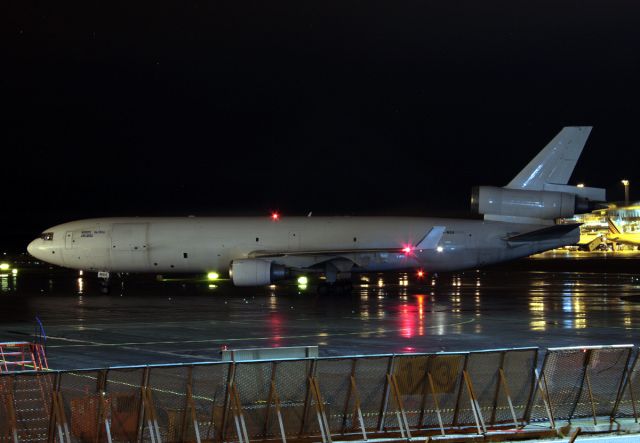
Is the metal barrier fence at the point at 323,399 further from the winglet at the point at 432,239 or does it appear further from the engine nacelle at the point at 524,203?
the winglet at the point at 432,239

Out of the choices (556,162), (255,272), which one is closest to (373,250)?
(255,272)

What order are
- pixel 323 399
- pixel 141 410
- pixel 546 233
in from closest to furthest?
pixel 141 410, pixel 323 399, pixel 546 233

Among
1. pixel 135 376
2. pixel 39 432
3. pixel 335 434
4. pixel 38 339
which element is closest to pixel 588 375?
pixel 335 434

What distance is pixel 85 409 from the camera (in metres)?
12.6

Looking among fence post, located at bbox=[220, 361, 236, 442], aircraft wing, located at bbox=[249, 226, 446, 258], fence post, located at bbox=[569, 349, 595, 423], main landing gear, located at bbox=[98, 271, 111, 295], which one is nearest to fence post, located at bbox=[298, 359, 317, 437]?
fence post, located at bbox=[220, 361, 236, 442]

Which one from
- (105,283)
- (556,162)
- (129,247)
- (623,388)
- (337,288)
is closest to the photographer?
(623,388)

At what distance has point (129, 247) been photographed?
48906 millimetres

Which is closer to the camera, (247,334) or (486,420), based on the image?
(486,420)

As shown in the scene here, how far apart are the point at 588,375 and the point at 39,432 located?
8850mm

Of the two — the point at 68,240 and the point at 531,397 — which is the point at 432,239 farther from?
the point at 531,397

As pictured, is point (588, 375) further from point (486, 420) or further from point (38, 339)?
point (38, 339)

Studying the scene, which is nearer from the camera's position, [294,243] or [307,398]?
[307,398]

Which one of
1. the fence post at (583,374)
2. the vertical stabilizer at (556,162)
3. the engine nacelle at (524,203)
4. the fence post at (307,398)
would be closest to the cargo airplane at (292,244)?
the vertical stabilizer at (556,162)

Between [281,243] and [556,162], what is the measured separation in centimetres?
1552
